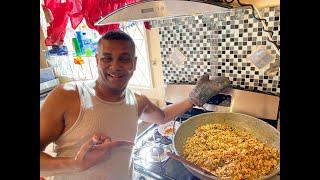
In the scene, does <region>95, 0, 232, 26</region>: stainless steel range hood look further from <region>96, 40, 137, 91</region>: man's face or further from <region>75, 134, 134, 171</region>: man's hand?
<region>75, 134, 134, 171</region>: man's hand

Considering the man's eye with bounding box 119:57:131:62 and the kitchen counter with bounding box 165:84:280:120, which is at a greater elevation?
the man's eye with bounding box 119:57:131:62

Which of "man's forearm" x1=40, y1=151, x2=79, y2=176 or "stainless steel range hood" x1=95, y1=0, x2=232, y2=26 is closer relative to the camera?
"stainless steel range hood" x1=95, y1=0, x2=232, y2=26

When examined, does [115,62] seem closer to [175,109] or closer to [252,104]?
[175,109]

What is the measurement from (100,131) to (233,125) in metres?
0.58

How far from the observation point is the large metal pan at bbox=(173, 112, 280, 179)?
0.87m

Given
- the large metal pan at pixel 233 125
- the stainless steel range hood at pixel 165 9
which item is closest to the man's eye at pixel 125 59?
the stainless steel range hood at pixel 165 9

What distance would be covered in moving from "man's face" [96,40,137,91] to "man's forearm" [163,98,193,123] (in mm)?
361

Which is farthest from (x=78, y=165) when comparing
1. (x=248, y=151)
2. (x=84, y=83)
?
(x=248, y=151)

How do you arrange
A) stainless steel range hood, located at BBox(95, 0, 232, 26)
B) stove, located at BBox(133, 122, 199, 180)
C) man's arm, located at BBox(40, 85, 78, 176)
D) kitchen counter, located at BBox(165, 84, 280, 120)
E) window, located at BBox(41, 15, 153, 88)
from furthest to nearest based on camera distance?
window, located at BBox(41, 15, 153, 88) → kitchen counter, located at BBox(165, 84, 280, 120) → stove, located at BBox(133, 122, 199, 180) → man's arm, located at BBox(40, 85, 78, 176) → stainless steel range hood, located at BBox(95, 0, 232, 26)

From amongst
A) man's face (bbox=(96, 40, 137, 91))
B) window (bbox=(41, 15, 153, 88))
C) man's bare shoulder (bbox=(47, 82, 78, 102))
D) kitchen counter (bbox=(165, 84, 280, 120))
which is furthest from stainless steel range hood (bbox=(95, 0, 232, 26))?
kitchen counter (bbox=(165, 84, 280, 120))

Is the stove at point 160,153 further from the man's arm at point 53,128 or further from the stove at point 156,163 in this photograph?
the man's arm at point 53,128

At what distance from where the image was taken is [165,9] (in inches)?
23.7

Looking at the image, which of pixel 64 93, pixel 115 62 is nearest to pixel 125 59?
pixel 115 62
